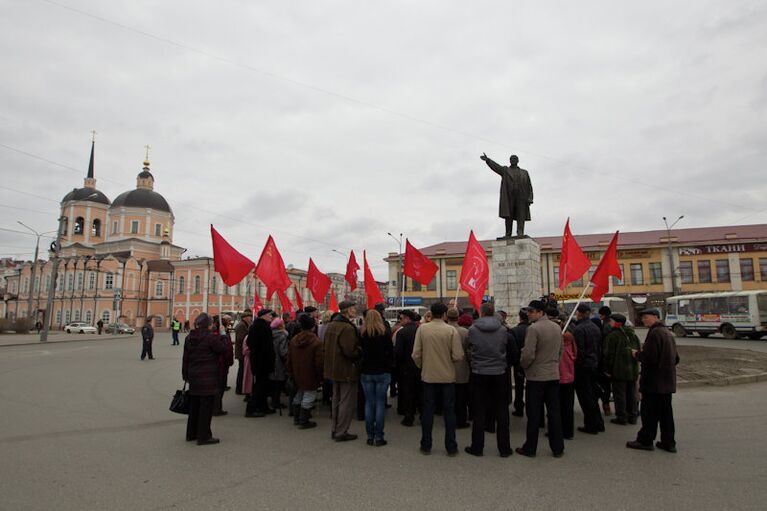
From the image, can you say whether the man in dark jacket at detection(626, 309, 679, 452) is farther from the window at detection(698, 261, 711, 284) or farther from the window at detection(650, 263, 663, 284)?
the window at detection(698, 261, 711, 284)

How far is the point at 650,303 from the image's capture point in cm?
4794

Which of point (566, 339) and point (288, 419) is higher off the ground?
point (566, 339)

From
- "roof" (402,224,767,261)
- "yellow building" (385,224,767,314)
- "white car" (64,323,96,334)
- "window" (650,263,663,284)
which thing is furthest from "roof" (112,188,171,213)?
"window" (650,263,663,284)

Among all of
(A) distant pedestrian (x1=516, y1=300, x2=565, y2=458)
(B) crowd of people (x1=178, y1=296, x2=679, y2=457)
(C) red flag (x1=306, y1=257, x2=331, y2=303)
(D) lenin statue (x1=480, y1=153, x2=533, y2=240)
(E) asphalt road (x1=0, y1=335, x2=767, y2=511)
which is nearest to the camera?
(E) asphalt road (x1=0, y1=335, x2=767, y2=511)

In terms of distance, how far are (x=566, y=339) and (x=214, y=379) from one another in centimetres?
506

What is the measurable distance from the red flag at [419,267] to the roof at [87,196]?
75759 millimetres

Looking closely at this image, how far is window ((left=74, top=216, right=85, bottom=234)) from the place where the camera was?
73194 millimetres

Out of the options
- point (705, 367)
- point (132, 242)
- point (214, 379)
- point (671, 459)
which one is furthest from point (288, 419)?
point (132, 242)

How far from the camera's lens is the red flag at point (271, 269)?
11.8 metres

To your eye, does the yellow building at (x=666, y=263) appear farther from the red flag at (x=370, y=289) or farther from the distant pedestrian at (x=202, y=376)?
the distant pedestrian at (x=202, y=376)

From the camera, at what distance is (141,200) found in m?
71.8

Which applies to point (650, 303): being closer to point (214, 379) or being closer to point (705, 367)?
point (705, 367)

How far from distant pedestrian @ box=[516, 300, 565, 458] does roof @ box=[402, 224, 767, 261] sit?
139 ft

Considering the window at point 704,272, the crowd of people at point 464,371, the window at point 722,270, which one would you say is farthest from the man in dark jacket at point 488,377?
the window at point 722,270
